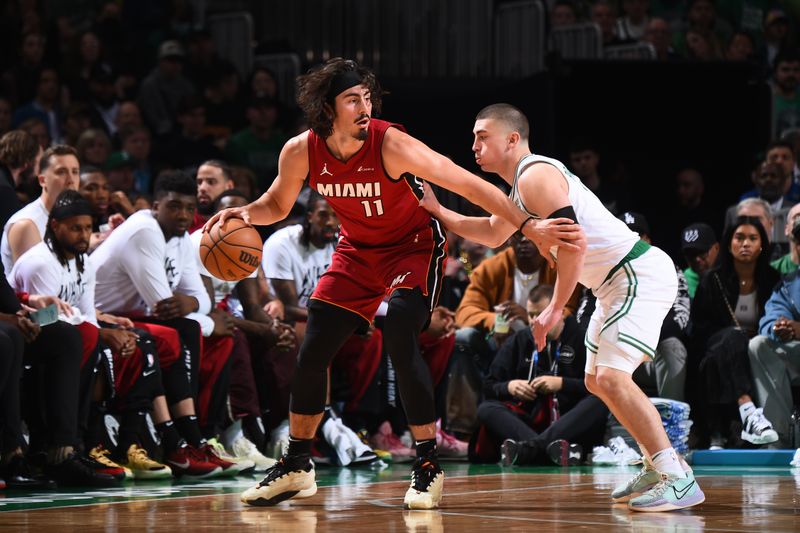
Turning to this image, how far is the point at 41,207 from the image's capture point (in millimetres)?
7105

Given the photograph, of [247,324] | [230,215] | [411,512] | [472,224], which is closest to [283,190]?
[230,215]

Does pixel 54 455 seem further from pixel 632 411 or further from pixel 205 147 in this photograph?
pixel 205 147

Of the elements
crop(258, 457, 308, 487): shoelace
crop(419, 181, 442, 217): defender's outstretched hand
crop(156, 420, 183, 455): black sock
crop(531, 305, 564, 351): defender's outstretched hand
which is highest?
crop(419, 181, 442, 217): defender's outstretched hand

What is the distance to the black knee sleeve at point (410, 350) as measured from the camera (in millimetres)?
5000

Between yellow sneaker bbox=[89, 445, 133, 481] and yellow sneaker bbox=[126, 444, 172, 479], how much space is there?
6 centimetres

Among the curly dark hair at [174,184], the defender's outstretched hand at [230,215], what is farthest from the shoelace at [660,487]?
the curly dark hair at [174,184]

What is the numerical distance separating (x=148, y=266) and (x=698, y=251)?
403 cm

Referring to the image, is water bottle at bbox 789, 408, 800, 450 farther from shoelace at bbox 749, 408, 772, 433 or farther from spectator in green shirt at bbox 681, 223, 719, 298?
spectator in green shirt at bbox 681, 223, 719, 298

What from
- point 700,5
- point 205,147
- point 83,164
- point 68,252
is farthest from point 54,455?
point 700,5

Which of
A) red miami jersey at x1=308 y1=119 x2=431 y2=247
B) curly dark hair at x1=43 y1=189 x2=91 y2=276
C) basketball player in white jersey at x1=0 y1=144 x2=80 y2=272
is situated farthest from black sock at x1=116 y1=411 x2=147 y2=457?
red miami jersey at x1=308 y1=119 x2=431 y2=247

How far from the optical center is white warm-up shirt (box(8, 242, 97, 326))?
6.58m

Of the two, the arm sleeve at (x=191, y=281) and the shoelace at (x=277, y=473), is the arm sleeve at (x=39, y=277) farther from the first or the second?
the shoelace at (x=277, y=473)

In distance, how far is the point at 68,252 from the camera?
6.73 meters

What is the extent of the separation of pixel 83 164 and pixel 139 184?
597 mm
